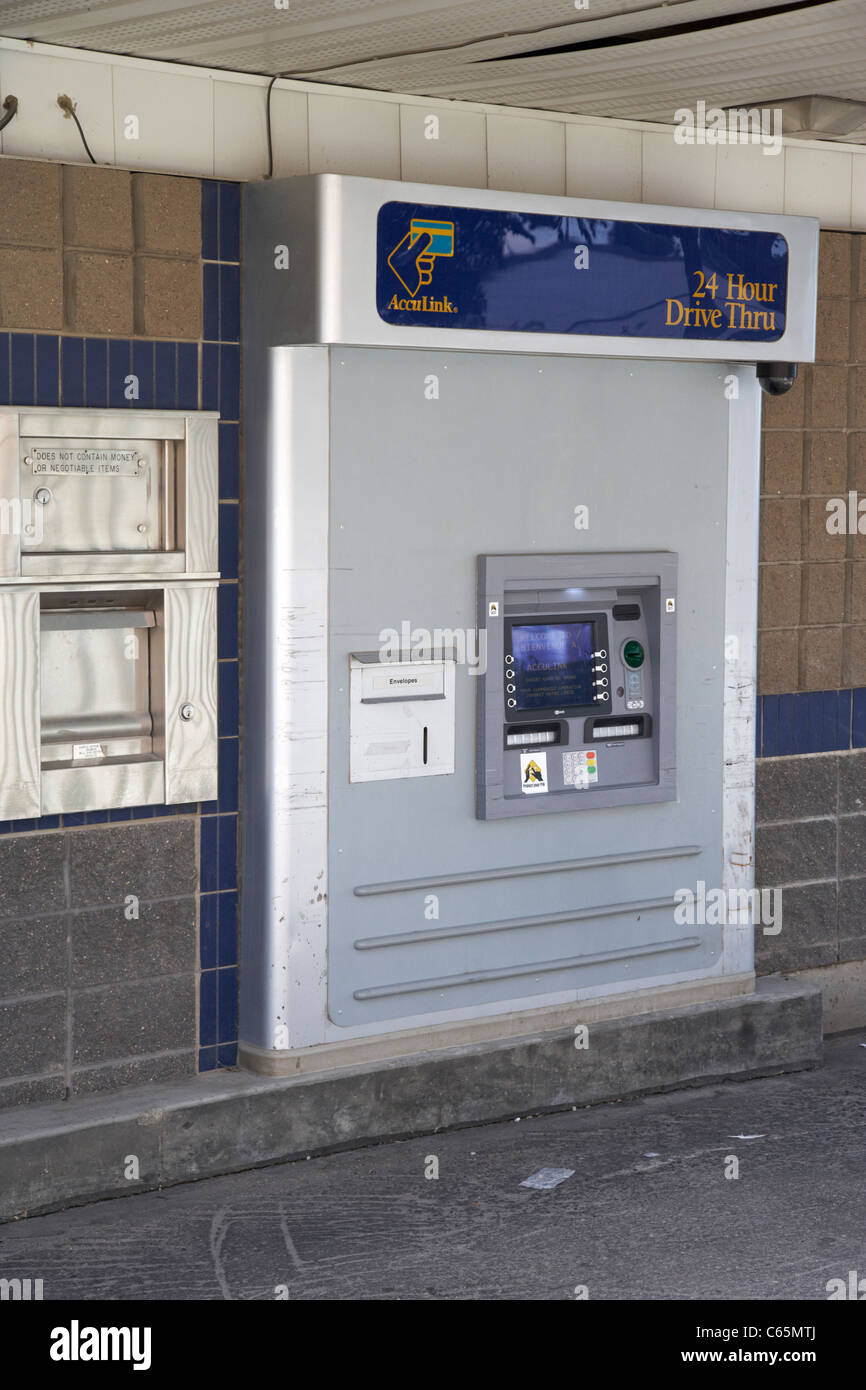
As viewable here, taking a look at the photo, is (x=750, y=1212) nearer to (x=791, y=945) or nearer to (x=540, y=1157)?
(x=540, y=1157)

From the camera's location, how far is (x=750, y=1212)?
5.06m

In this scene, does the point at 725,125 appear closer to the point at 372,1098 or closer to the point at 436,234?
the point at 436,234

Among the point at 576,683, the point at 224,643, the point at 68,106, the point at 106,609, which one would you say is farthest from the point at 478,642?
the point at 68,106

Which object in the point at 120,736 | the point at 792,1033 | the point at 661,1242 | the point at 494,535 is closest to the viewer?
the point at 661,1242

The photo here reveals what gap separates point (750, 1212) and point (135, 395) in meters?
3.06

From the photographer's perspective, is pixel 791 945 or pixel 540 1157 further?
pixel 791 945

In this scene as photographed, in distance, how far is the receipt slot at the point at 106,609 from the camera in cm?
494

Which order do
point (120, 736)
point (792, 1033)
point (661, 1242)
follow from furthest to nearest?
point (792, 1033) < point (120, 736) < point (661, 1242)

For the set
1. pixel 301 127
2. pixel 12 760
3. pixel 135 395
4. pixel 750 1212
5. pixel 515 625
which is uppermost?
pixel 301 127

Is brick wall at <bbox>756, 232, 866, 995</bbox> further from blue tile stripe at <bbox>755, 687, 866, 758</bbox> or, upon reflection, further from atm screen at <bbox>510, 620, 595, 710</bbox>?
atm screen at <bbox>510, 620, 595, 710</bbox>

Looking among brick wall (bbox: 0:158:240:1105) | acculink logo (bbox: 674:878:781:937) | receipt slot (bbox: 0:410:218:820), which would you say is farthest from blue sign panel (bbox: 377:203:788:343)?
acculink logo (bbox: 674:878:781:937)

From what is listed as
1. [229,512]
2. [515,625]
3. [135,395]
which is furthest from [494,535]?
[135,395]

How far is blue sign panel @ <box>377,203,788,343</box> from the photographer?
5277 millimetres

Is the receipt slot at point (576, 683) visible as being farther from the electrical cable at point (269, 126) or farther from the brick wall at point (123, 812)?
the electrical cable at point (269, 126)
